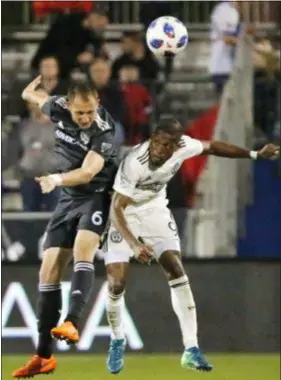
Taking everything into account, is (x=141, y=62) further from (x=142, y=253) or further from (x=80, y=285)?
(x=142, y=253)

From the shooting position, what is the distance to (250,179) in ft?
50.8

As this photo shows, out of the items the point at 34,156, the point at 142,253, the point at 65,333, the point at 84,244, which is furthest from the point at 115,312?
the point at 34,156

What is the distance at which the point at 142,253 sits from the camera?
11.5 meters

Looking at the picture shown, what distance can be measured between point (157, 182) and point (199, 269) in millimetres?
2878

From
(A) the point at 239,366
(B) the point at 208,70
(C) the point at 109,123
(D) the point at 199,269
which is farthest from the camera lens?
(B) the point at 208,70

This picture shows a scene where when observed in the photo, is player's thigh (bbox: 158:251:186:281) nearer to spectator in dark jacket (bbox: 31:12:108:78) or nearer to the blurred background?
the blurred background

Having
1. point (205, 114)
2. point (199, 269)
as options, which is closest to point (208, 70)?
point (205, 114)

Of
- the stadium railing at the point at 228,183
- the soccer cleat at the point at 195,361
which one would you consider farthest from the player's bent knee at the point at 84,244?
the stadium railing at the point at 228,183

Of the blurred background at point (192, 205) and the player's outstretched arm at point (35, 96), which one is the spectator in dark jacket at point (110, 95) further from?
the player's outstretched arm at point (35, 96)

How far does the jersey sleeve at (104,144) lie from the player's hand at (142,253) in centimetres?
71

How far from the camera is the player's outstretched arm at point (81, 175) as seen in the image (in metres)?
11.2

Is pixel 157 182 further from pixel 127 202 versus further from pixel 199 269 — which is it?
pixel 199 269

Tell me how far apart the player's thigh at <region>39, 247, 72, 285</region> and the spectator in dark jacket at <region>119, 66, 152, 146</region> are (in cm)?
308

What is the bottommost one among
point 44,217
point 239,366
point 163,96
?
point 239,366
